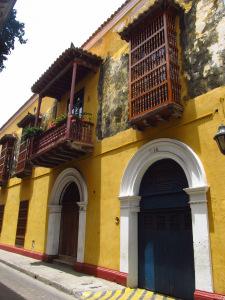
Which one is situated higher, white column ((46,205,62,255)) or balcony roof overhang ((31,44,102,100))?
balcony roof overhang ((31,44,102,100))

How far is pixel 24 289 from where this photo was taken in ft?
24.4

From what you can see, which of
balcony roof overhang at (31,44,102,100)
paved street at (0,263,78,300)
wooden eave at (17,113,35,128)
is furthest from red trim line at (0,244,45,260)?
balcony roof overhang at (31,44,102,100)

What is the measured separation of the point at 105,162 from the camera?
948cm

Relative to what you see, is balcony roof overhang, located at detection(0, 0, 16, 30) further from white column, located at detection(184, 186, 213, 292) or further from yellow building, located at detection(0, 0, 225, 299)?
white column, located at detection(184, 186, 213, 292)

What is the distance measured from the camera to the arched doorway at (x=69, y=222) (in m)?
10.9

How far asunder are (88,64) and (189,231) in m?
6.80

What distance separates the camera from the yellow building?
21.3 ft

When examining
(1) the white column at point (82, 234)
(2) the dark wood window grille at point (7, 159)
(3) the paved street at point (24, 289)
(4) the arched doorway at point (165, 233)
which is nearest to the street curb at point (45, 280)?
(3) the paved street at point (24, 289)

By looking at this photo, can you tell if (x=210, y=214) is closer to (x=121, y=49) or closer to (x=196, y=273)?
(x=196, y=273)

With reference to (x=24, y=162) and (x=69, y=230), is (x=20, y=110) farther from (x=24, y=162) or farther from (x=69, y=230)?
(x=69, y=230)

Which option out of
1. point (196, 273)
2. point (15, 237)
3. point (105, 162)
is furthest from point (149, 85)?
point (15, 237)

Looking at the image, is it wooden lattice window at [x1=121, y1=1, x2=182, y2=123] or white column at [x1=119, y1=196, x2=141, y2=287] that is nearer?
wooden lattice window at [x1=121, y1=1, x2=182, y2=123]

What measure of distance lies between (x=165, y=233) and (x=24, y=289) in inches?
145

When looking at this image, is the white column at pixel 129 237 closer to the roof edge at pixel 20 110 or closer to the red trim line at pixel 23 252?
the red trim line at pixel 23 252
